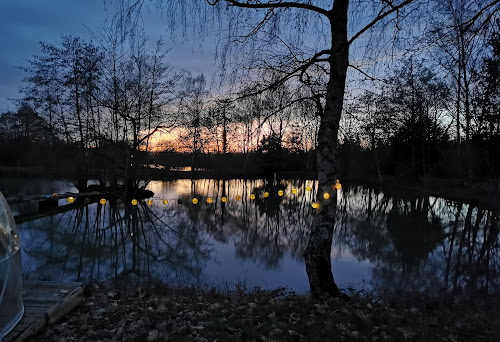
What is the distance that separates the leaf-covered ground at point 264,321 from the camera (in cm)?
369

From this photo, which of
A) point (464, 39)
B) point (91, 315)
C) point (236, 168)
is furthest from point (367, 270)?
point (236, 168)

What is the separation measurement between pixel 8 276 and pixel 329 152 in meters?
4.64

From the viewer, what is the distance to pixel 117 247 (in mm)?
11047

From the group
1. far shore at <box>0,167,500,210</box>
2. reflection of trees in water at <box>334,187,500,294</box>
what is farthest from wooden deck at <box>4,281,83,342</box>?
reflection of trees in water at <box>334,187,500,294</box>

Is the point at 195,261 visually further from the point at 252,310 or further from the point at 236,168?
the point at 236,168

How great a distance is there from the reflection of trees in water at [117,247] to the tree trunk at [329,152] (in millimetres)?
4018

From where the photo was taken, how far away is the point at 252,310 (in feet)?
15.6

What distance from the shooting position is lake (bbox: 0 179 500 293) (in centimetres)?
802

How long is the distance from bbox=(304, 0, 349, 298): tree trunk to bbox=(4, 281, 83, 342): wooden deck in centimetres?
380

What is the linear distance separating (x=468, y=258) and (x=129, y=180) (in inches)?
829

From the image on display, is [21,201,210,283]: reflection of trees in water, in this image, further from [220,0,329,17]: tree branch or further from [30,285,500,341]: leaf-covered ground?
[220,0,329,17]: tree branch

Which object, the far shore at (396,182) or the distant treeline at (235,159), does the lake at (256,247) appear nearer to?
the far shore at (396,182)

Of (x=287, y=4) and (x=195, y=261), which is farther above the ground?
(x=287, y=4)

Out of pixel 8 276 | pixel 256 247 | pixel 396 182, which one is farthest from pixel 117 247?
pixel 396 182
